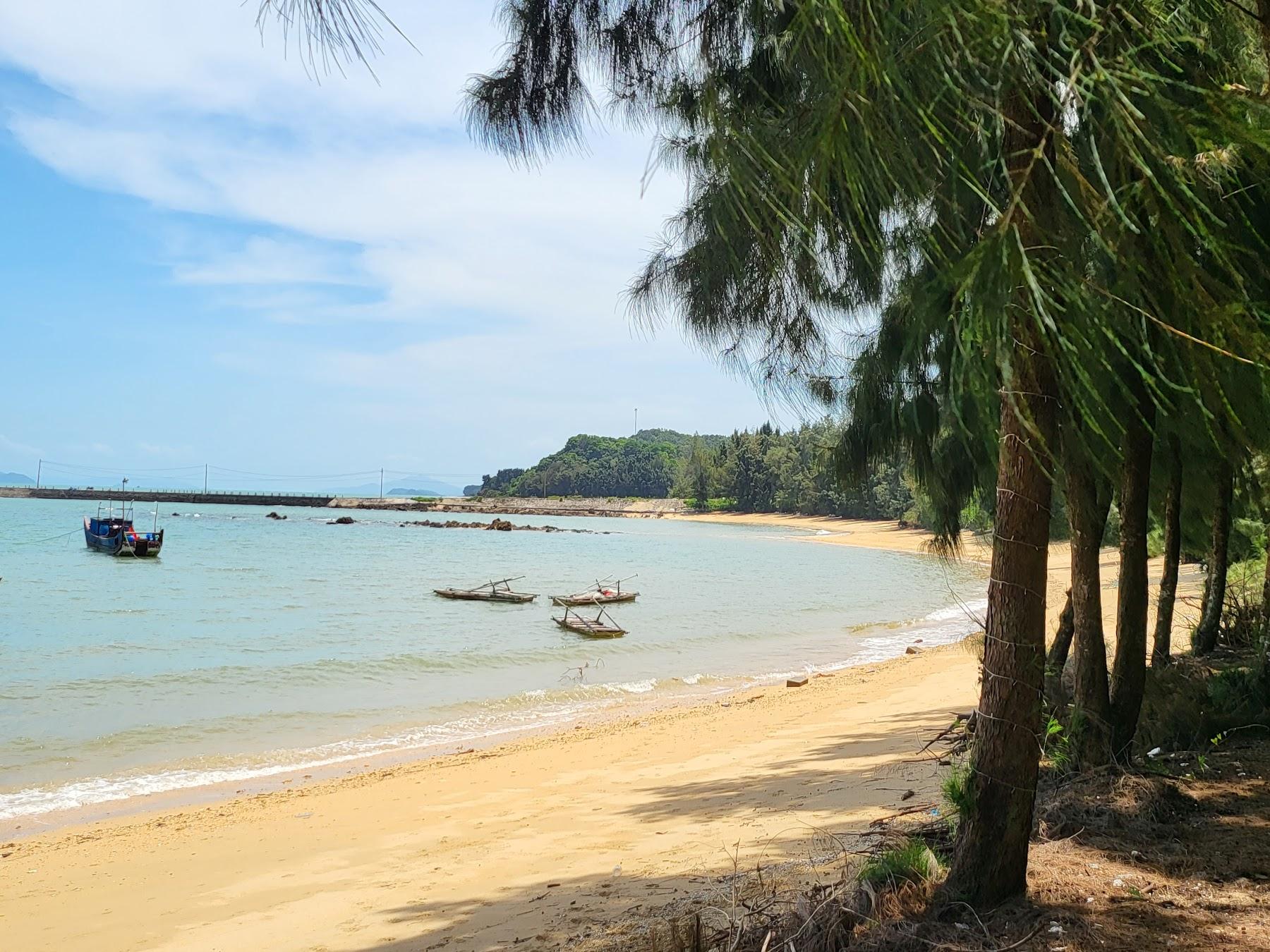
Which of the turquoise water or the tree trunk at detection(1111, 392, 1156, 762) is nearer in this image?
the tree trunk at detection(1111, 392, 1156, 762)

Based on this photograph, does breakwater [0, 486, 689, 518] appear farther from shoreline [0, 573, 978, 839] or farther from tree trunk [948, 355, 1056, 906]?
tree trunk [948, 355, 1056, 906]

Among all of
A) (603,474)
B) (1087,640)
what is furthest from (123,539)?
(603,474)

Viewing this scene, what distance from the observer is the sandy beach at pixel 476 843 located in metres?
4.94

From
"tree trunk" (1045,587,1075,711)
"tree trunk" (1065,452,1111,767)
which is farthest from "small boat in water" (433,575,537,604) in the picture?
"tree trunk" (1065,452,1111,767)

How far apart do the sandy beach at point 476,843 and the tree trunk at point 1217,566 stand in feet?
8.57

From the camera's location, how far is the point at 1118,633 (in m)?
4.90

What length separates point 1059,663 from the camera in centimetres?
746

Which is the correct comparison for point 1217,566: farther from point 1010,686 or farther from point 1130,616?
point 1010,686

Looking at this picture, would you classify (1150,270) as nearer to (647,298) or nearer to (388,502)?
(647,298)

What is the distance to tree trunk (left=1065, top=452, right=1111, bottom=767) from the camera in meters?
4.63

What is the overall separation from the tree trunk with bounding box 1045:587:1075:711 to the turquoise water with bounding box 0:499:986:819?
11.5ft

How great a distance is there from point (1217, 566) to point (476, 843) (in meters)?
6.86

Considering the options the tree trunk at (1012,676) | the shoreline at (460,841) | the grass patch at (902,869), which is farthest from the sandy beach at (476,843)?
the tree trunk at (1012,676)

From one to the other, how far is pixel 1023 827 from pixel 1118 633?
94.5 inches
